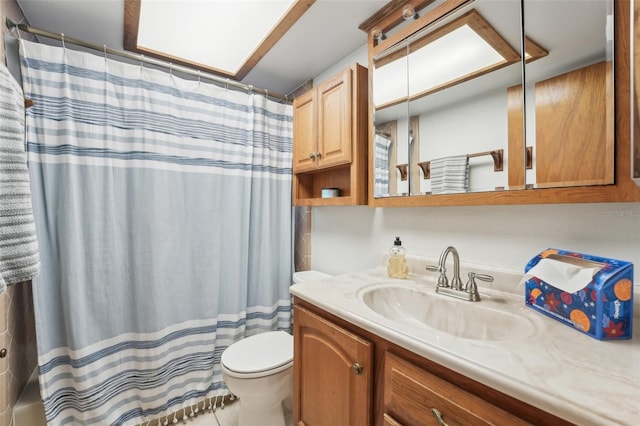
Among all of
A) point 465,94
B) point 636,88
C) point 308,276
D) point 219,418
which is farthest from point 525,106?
point 219,418

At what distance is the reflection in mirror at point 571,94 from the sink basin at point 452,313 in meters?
0.45

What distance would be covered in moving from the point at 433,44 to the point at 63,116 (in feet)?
6.01

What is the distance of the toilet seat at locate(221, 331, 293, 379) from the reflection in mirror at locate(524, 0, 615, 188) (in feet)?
4.53

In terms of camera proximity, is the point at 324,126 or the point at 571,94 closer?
the point at 571,94

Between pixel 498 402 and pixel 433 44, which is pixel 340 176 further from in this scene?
pixel 498 402

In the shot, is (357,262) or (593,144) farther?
(357,262)

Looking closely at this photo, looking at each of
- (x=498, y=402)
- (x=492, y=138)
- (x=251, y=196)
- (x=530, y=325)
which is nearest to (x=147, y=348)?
(x=251, y=196)

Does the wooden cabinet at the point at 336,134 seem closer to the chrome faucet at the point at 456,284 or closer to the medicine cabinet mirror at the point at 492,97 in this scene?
the medicine cabinet mirror at the point at 492,97

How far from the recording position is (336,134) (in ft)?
5.20

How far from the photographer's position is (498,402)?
0.57m

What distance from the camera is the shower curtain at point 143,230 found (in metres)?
1.35

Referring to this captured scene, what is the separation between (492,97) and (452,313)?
0.84m

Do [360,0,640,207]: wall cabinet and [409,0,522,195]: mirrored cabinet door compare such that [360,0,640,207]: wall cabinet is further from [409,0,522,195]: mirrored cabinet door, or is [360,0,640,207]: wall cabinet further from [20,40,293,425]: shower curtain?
[20,40,293,425]: shower curtain

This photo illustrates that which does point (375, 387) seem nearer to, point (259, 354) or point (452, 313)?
point (452, 313)
